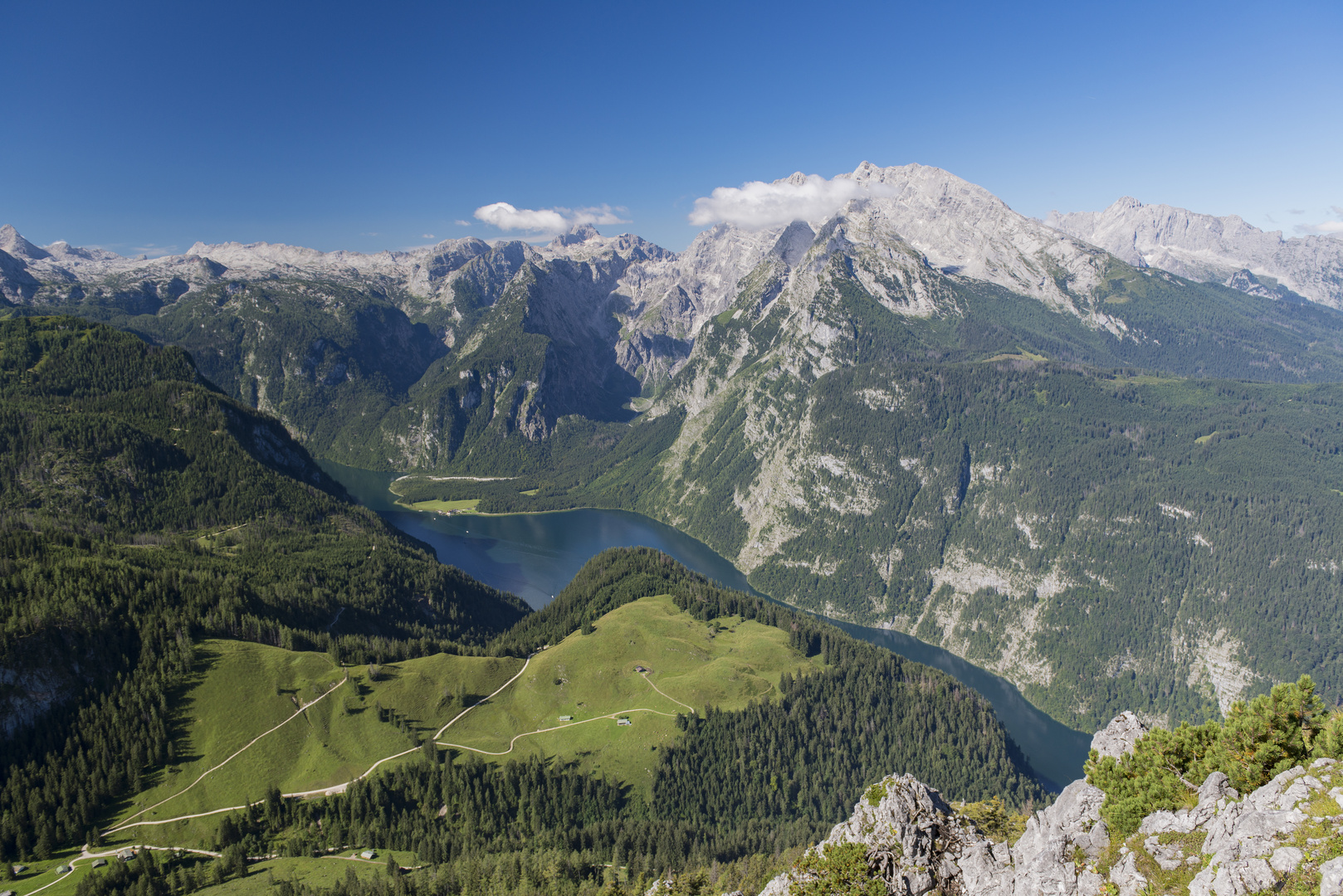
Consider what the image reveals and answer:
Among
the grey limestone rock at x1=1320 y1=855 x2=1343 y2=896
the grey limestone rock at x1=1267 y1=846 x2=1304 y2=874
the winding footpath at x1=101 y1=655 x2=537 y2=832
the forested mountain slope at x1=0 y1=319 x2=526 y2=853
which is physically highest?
the grey limestone rock at x1=1320 y1=855 x2=1343 y2=896

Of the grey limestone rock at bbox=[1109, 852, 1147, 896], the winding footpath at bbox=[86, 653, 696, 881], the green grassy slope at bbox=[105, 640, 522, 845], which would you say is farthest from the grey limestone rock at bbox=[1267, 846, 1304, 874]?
the green grassy slope at bbox=[105, 640, 522, 845]

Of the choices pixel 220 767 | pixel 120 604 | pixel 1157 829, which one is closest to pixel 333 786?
pixel 220 767

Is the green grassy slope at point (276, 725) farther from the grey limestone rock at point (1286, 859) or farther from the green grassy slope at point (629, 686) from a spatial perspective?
the grey limestone rock at point (1286, 859)

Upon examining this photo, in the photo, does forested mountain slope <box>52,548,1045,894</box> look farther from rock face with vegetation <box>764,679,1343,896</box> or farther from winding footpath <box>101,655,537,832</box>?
rock face with vegetation <box>764,679,1343,896</box>

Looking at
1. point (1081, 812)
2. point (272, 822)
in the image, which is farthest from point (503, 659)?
point (1081, 812)

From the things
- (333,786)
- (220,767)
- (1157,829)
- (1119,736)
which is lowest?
(333,786)

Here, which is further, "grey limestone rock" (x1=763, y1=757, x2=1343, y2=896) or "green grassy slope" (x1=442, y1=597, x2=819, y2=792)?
"green grassy slope" (x1=442, y1=597, x2=819, y2=792)

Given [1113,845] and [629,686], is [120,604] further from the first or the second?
[1113,845]
